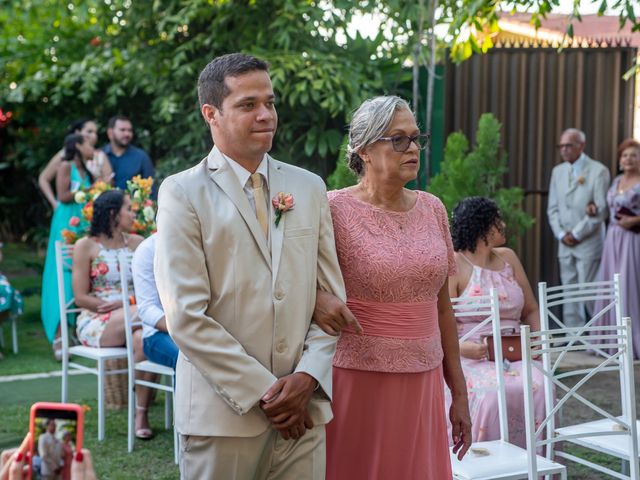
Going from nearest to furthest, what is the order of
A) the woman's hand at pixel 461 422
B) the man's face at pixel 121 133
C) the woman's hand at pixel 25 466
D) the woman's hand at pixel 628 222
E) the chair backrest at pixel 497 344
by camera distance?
the woman's hand at pixel 25 466, the woman's hand at pixel 461 422, the chair backrest at pixel 497 344, the woman's hand at pixel 628 222, the man's face at pixel 121 133

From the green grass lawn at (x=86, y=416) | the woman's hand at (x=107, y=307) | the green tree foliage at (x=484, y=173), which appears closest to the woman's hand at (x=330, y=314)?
the green grass lawn at (x=86, y=416)

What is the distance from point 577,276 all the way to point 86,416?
5.05 m

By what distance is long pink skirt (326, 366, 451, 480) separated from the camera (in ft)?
10.6

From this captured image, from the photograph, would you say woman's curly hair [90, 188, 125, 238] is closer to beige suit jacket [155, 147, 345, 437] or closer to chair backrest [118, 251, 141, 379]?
chair backrest [118, 251, 141, 379]

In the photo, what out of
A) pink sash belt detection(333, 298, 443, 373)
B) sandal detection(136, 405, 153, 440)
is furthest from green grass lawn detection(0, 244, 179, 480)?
pink sash belt detection(333, 298, 443, 373)

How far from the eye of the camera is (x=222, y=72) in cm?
274

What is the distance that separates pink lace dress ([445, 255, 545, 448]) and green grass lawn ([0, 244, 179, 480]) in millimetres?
1750

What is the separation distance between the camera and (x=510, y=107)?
30.8 ft

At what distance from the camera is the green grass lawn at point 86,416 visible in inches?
214

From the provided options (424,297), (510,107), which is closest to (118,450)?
(424,297)

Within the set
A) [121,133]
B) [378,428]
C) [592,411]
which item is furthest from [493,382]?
[121,133]

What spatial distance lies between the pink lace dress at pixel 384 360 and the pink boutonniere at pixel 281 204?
0.55 meters

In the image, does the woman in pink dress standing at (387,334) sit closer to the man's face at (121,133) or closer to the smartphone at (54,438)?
the smartphone at (54,438)

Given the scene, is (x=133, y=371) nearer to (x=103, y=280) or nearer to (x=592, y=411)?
(x=103, y=280)
